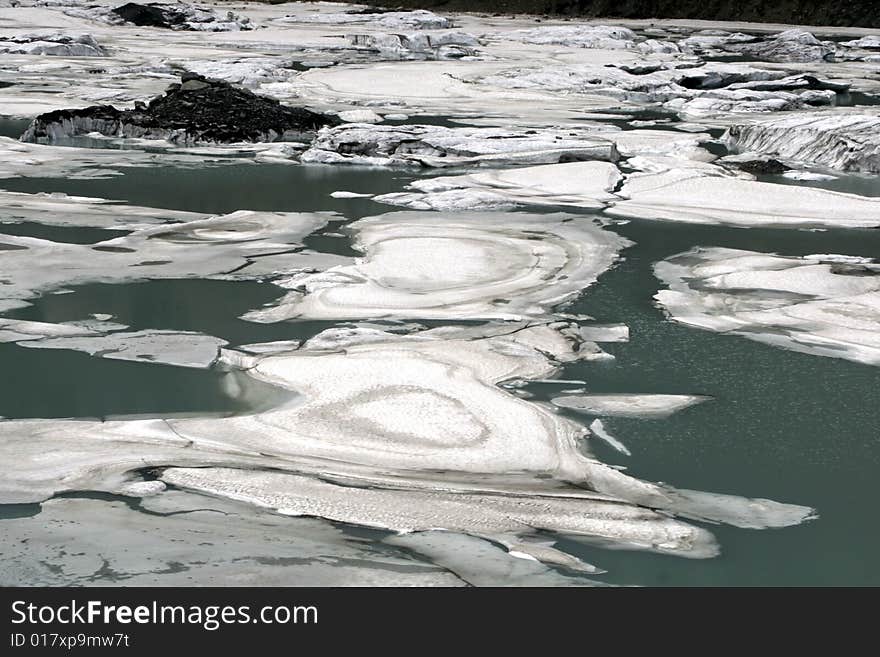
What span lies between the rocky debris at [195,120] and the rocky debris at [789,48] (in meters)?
14.2

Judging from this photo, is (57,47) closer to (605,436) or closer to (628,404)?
(628,404)

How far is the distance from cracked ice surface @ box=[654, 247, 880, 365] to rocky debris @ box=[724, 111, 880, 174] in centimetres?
375

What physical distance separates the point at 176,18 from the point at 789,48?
1575cm

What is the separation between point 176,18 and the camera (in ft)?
101

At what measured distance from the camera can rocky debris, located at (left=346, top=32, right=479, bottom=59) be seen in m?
22.6

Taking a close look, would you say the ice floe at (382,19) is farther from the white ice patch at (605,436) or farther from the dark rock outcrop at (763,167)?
the white ice patch at (605,436)

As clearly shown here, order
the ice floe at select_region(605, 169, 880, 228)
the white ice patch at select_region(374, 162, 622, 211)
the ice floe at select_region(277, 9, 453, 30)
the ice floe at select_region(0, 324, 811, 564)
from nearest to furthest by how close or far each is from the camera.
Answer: the ice floe at select_region(0, 324, 811, 564)
the ice floe at select_region(605, 169, 880, 228)
the white ice patch at select_region(374, 162, 622, 211)
the ice floe at select_region(277, 9, 453, 30)

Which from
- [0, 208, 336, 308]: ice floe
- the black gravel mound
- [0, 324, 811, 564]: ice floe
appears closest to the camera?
[0, 324, 811, 564]: ice floe

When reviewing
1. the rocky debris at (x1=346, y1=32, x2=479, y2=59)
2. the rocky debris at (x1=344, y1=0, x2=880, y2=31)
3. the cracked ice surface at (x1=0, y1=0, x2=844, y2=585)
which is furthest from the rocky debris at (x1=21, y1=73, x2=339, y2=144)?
the rocky debris at (x1=344, y1=0, x2=880, y2=31)

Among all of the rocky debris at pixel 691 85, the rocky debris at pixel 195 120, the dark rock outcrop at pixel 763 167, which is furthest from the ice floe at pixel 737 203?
the rocky debris at pixel 691 85

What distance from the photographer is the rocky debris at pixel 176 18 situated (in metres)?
30.0

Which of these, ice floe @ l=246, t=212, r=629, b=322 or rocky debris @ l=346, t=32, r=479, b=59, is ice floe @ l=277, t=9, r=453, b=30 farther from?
ice floe @ l=246, t=212, r=629, b=322

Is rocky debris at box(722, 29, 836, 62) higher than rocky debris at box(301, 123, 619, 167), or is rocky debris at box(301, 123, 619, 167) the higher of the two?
rocky debris at box(722, 29, 836, 62)

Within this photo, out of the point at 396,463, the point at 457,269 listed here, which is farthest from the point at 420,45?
the point at 396,463
